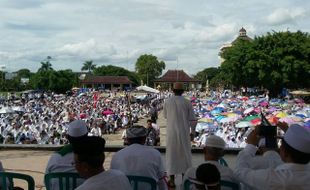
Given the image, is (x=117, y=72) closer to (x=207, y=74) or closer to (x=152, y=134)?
(x=207, y=74)

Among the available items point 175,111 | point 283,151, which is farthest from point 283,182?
point 175,111

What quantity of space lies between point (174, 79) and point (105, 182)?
334 feet

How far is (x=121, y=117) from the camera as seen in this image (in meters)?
30.6

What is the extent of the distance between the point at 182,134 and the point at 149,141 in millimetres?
5406

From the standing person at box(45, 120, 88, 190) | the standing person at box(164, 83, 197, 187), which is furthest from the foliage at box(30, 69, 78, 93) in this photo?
the standing person at box(45, 120, 88, 190)

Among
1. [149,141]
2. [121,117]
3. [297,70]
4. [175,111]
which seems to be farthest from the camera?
[297,70]

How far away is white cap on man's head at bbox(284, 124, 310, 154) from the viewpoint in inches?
107

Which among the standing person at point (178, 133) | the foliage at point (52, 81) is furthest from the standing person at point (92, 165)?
the foliage at point (52, 81)

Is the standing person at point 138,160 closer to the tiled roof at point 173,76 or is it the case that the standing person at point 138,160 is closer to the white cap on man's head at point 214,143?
the white cap on man's head at point 214,143

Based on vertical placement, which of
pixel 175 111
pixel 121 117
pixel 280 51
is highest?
pixel 280 51

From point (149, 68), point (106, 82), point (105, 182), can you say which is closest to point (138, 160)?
point (105, 182)

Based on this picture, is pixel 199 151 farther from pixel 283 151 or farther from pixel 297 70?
pixel 297 70

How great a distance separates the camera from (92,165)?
260 cm

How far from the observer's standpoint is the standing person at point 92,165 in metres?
2.56
